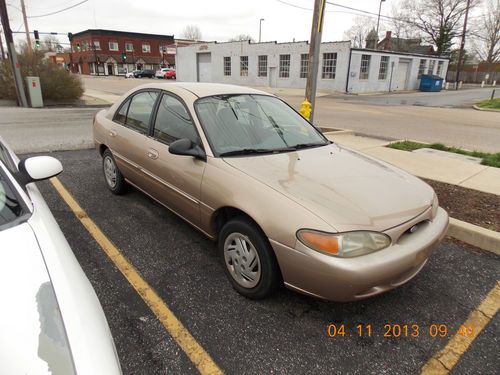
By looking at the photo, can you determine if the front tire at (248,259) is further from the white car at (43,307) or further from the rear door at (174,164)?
the white car at (43,307)

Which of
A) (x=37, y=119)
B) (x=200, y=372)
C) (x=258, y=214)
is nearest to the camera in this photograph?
(x=200, y=372)

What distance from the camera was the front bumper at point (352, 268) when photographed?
2156 mm

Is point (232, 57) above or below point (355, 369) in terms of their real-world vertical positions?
above

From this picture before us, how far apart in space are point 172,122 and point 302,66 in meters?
31.2

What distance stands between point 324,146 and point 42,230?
2589mm

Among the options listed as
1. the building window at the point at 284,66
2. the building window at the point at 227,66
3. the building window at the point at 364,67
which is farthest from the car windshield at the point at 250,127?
the building window at the point at 227,66

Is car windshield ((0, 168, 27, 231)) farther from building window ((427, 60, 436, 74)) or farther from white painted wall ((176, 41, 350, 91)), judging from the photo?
building window ((427, 60, 436, 74))

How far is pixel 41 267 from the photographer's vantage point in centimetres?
151

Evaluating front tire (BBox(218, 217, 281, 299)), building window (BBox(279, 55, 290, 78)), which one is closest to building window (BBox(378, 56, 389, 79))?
building window (BBox(279, 55, 290, 78))

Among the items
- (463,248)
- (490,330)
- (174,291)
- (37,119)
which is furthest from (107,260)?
(37,119)

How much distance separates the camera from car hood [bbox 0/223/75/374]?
117cm

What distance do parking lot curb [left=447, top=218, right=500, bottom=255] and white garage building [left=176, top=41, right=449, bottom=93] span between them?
1102 inches

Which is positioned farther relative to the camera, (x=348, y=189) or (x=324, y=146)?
(x=324, y=146)

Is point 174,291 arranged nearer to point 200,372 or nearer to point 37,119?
point 200,372
